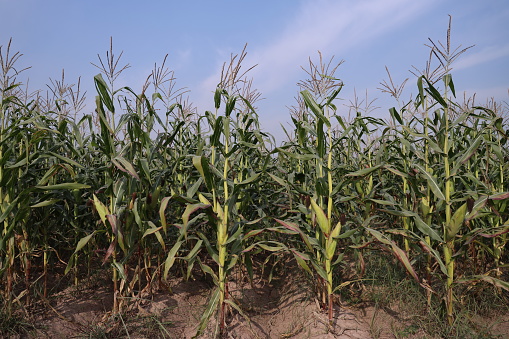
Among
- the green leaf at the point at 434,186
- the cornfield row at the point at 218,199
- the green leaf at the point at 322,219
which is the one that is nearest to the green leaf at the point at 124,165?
the cornfield row at the point at 218,199

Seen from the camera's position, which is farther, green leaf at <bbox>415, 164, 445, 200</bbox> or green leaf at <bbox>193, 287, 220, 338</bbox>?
green leaf at <bbox>415, 164, 445, 200</bbox>

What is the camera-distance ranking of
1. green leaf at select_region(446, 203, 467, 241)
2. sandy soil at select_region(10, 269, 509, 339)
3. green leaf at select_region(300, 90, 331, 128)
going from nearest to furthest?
green leaf at select_region(446, 203, 467, 241) < green leaf at select_region(300, 90, 331, 128) < sandy soil at select_region(10, 269, 509, 339)

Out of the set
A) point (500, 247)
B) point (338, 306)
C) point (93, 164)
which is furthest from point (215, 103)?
point (500, 247)

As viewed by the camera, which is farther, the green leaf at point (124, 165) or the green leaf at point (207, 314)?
the green leaf at point (207, 314)

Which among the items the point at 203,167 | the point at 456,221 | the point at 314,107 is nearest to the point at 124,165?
the point at 203,167

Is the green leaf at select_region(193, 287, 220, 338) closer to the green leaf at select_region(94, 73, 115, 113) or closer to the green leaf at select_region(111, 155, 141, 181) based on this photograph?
the green leaf at select_region(111, 155, 141, 181)

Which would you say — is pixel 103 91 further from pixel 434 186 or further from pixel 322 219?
pixel 434 186

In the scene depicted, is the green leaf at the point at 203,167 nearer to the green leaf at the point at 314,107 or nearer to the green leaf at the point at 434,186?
the green leaf at the point at 314,107

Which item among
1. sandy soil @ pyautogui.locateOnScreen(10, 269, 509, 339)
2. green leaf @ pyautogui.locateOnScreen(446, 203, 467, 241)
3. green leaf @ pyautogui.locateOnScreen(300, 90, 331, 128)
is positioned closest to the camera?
green leaf @ pyautogui.locateOnScreen(446, 203, 467, 241)

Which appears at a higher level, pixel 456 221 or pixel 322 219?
pixel 322 219

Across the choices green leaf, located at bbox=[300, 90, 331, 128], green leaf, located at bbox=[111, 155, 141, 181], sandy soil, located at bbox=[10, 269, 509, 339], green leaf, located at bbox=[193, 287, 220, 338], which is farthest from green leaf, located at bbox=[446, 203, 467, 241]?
green leaf, located at bbox=[111, 155, 141, 181]

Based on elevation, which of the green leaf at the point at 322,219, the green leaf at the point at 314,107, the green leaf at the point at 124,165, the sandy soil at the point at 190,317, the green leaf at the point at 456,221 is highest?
the green leaf at the point at 314,107

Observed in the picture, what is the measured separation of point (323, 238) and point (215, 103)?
5.06ft

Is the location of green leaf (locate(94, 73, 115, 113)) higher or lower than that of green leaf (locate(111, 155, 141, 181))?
higher
